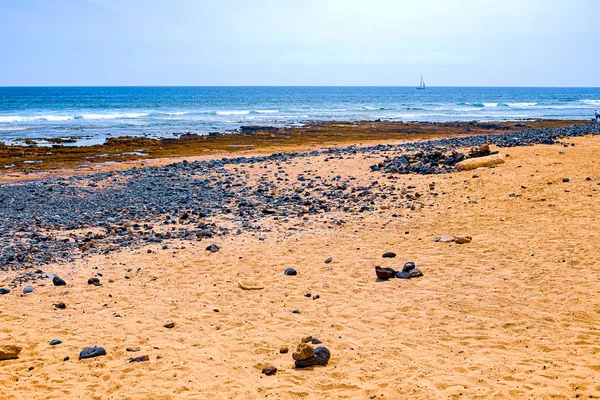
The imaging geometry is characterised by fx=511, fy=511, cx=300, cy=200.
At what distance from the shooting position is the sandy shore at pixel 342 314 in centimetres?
530

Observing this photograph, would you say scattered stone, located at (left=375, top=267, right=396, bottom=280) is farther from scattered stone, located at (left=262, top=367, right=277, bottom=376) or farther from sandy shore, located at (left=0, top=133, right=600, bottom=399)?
scattered stone, located at (left=262, top=367, right=277, bottom=376)

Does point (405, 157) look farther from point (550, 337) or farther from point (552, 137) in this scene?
point (550, 337)

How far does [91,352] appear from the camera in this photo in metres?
6.05

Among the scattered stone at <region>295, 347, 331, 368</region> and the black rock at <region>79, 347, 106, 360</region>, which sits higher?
the scattered stone at <region>295, 347, 331, 368</region>

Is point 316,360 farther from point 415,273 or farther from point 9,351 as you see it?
point 9,351

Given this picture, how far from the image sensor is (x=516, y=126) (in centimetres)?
4444

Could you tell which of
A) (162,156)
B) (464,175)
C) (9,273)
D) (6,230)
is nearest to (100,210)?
(6,230)

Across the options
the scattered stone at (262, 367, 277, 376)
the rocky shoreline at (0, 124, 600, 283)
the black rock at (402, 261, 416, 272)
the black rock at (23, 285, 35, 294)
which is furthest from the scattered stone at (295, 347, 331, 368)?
the rocky shoreline at (0, 124, 600, 283)

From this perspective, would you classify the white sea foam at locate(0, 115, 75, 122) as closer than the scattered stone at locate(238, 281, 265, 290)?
No

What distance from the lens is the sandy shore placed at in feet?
17.4

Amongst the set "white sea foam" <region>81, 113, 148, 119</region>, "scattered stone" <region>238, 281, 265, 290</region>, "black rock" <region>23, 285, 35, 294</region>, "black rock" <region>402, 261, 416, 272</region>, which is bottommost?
"black rock" <region>23, 285, 35, 294</region>

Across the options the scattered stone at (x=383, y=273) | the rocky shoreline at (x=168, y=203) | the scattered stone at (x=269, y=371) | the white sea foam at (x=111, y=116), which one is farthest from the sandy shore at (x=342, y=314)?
the white sea foam at (x=111, y=116)

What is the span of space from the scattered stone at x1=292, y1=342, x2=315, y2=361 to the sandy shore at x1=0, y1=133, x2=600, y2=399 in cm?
16

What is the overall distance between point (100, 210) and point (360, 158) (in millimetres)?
11374
